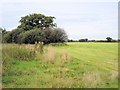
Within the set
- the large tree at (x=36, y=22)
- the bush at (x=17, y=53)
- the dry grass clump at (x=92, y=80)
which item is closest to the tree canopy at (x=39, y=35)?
the large tree at (x=36, y=22)

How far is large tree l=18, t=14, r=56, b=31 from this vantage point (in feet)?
Answer: 94.0

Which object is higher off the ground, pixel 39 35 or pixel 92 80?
pixel 39 35

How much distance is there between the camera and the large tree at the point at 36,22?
28639 mm

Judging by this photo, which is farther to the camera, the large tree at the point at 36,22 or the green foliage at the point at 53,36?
the large tree at the point at 36,22

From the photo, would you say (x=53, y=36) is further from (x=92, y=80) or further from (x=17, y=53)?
(x=92, y=80)

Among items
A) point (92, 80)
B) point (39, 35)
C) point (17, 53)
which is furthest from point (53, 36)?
point (92, 80)

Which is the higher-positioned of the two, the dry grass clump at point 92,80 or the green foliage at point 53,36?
the green foliage at point 53,36

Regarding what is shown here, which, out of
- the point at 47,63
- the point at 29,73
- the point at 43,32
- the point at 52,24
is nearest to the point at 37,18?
the point at 52,24

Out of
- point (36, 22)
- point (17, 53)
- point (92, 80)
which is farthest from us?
point (36, 22)

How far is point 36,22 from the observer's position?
30.6 meters

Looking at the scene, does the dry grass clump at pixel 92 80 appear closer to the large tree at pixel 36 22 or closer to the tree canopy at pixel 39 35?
the tree canopy at pixel 39 35

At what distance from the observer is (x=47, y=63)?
1083 centimetres

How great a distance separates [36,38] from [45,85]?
1462cm

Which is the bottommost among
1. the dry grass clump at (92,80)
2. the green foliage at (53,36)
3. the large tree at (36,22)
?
the dry grass clump at (92,80)
